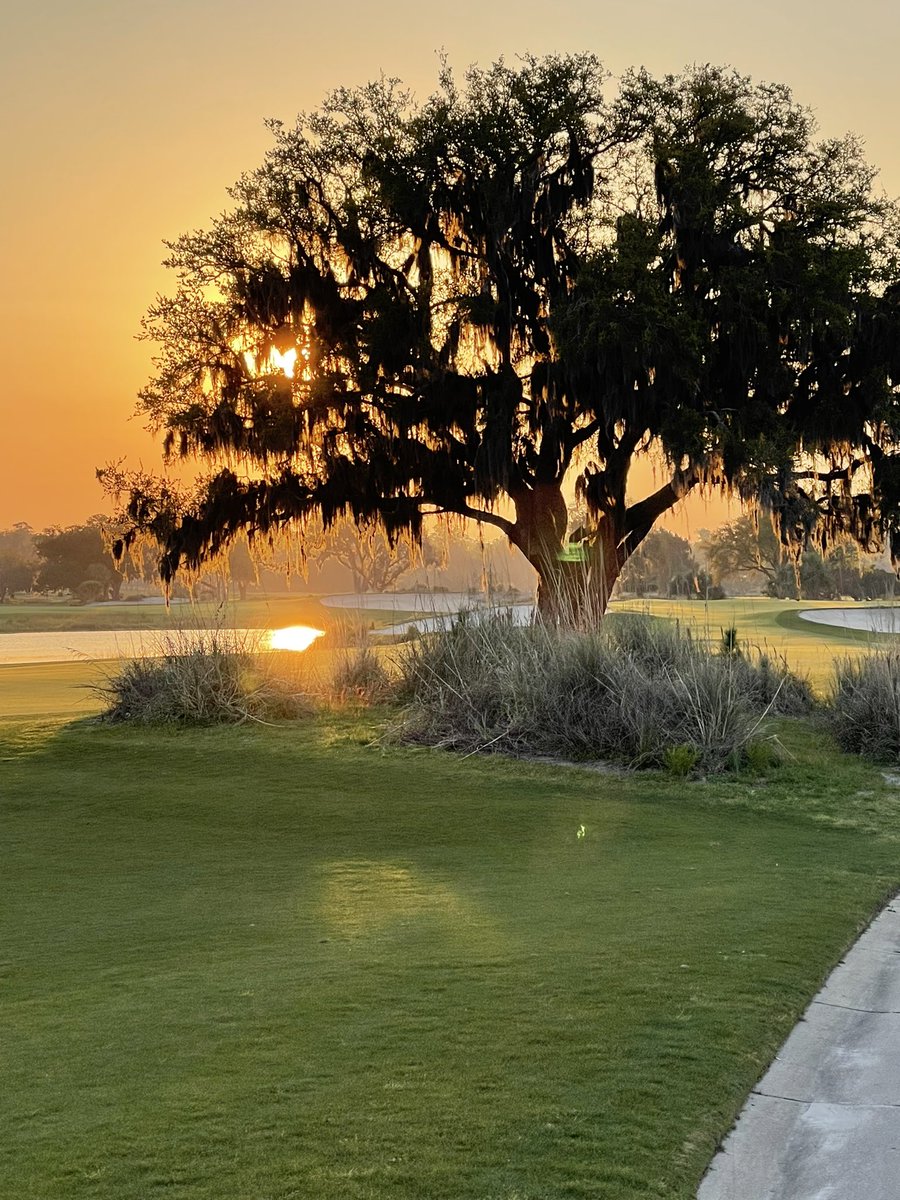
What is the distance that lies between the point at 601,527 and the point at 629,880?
1450 centimetres

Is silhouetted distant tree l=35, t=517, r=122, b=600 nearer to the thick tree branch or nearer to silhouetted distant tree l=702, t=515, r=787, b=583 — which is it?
silhouetted distant tree l=702, t=515, r=787, b=583

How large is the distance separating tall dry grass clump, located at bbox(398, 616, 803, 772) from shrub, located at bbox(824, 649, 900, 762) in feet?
3.79

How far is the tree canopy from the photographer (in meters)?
20.9

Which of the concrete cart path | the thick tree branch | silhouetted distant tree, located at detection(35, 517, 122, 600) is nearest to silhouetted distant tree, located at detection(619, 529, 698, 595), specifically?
the thick tree branch

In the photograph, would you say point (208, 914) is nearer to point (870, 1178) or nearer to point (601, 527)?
point (870, 1178)

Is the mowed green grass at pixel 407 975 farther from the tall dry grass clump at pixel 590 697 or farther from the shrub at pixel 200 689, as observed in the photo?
the shrub at pixel 200 689

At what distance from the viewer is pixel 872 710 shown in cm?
1521

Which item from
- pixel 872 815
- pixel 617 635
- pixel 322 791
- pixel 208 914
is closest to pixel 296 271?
pixel 617 635

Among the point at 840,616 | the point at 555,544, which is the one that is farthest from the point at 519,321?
the point at 840,616

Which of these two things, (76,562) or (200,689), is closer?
(200,689)

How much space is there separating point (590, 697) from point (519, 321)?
9.77m

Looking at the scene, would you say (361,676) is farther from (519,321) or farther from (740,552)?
(740,552)

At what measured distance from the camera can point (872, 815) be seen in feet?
37.1

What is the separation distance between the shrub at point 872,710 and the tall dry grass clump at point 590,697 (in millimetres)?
1156
